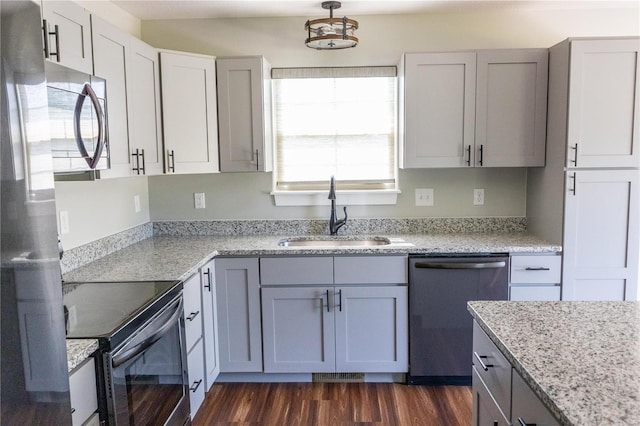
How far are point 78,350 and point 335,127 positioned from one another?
2.40 m

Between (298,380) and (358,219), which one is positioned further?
(358,219)

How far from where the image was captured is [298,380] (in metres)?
3.05

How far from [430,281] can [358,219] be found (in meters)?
0.77

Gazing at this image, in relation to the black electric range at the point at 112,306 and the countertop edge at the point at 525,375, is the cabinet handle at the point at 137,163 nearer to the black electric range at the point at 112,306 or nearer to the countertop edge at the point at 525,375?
the black electric range at the point at 112,306

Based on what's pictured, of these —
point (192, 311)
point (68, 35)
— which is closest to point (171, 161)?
point (192, 311)

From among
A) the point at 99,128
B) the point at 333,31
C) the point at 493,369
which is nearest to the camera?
the point at 493,369

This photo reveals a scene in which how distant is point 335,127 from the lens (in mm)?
3400

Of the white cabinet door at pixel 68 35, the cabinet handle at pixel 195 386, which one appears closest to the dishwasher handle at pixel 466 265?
the cabinet handle at pixel 195 386

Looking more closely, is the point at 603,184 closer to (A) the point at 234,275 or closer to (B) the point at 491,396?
(B) the point at 491,396

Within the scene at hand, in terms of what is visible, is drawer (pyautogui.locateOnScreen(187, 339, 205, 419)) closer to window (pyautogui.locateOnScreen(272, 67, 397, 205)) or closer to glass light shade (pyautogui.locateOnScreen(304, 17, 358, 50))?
window (pyautogui.locateOnScreen(272, 67, 397, 205))

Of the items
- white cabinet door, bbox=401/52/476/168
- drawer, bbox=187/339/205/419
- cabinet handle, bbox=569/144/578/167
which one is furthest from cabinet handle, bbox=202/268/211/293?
cabinet handle, bbox=569/144/578/167

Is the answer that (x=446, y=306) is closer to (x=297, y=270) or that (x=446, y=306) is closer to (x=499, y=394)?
(x=297, y=270)

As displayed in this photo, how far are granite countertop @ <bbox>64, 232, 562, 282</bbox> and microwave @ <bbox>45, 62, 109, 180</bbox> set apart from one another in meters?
0.59

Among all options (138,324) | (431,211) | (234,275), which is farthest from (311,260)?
(138,324)
